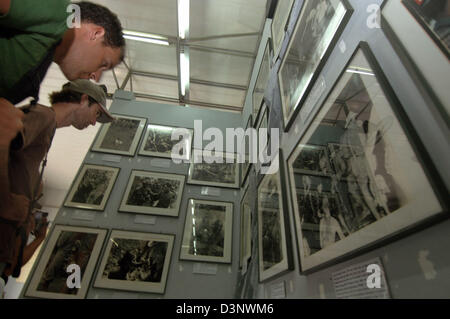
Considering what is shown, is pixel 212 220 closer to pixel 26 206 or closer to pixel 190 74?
pixel 26 206

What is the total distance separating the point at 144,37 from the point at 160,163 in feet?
9.75

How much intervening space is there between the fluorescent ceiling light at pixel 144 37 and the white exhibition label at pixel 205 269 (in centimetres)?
447

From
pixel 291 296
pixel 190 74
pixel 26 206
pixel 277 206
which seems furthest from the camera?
pixel 190 74

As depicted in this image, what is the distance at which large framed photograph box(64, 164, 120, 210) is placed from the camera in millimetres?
3150

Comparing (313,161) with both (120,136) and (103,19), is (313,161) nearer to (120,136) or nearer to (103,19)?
(103,19)

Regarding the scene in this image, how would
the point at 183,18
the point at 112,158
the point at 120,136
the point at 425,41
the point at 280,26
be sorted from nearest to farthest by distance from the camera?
1. the point at 425,41
2. the point at 280,26
3. the point at 112,158
4. the point at 120,136
5. the point at 183,18

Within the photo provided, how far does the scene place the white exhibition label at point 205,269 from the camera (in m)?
2.83

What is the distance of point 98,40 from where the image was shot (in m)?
1.48

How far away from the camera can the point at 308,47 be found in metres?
1.63

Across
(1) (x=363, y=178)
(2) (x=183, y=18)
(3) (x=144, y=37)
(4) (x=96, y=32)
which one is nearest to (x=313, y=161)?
(1) (x=363, y=178)

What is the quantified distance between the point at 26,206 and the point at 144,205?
2118 mm

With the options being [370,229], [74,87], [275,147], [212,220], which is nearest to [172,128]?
[212,220]

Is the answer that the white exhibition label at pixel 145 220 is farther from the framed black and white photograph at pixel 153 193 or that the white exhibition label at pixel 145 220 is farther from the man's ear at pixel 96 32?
the man's ear at pixel 96 32

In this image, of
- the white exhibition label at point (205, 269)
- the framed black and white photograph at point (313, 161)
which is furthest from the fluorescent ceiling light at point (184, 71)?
the framed black and white photograph at point (313, 161)
